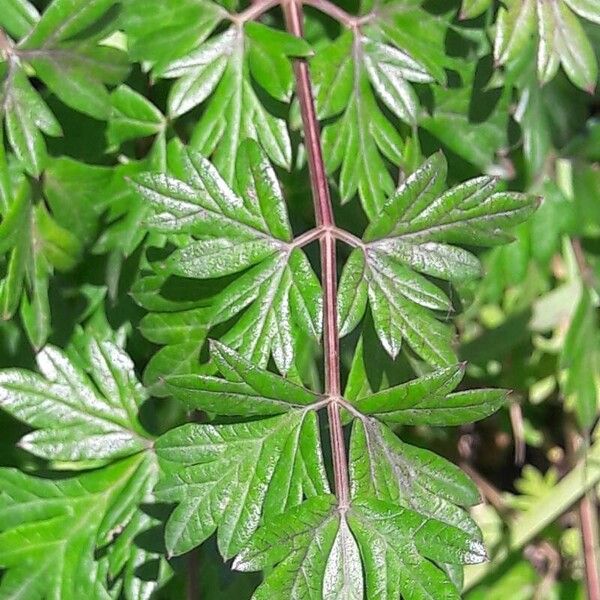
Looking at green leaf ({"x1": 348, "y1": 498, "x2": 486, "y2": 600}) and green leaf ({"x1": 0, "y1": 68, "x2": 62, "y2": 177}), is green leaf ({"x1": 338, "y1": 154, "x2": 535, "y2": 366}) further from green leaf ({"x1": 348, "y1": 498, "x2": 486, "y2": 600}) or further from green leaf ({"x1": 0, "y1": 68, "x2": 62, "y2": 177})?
green leaf ({"x1": 0, "y1": 68, "x2": 62, "y2": 177})

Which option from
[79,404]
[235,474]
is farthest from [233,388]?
[79,404]

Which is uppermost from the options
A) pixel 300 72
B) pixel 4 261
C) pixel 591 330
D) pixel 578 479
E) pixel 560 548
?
pixel 300 72

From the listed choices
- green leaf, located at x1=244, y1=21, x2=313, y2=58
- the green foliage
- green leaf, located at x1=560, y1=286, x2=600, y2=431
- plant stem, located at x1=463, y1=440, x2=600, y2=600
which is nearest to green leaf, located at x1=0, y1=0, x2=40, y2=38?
the green foliage

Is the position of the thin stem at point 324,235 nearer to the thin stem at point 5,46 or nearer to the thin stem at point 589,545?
the thin stem at point 5,46

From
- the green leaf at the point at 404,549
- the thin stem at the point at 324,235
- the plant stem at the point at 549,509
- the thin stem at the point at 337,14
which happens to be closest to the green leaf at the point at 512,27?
the thin stem at the point at 337,14

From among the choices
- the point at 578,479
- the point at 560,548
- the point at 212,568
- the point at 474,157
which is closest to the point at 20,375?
the point at 212,568

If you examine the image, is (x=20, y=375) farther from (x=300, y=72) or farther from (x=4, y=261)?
(x=300, y=72)
